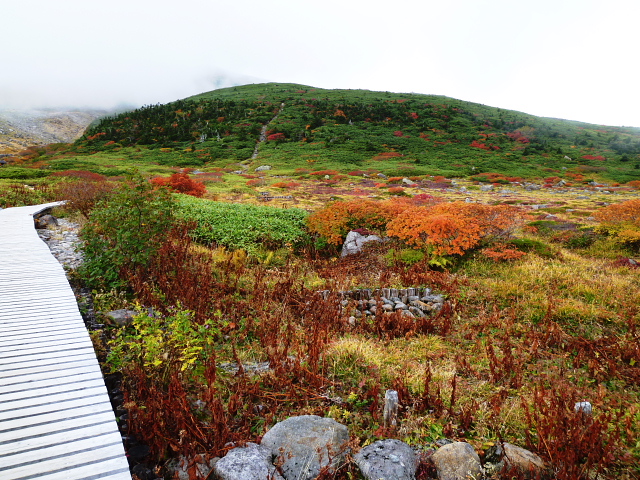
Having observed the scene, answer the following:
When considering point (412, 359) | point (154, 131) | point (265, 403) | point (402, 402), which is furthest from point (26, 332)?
point (154, 131)

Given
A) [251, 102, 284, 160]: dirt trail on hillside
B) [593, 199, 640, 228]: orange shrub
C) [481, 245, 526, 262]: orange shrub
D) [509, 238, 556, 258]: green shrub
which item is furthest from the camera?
[251, 102, 284, 160]: dirt trail on hillside

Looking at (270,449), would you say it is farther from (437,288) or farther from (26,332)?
(437,288)

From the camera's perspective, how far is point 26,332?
414 centimetres

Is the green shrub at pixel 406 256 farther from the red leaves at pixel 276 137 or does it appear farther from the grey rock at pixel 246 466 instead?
the red leaves at pixel 276 137

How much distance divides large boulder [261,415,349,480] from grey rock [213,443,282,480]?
111 millimetres

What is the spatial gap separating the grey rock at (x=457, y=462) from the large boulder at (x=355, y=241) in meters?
8.46

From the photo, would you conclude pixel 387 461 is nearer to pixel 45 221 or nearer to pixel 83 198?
pixel 45 221

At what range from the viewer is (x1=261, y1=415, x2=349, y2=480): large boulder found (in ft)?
9.53

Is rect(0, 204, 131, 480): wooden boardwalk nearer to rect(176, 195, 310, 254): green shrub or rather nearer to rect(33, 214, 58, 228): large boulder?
rect(176, 195, 310, 254): green shrub

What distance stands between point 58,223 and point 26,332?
9643mm

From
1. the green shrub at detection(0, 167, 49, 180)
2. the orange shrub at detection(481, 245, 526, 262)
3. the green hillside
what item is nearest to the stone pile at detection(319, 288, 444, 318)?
the orange shrub at detection(481, 245, 526, 262)

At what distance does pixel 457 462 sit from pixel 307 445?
4.23 feet

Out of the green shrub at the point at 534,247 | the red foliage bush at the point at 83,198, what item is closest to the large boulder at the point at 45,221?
the red foliage bush at the point at 83,198

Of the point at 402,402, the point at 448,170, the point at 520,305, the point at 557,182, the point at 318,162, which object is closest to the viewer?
the point at 402,402
